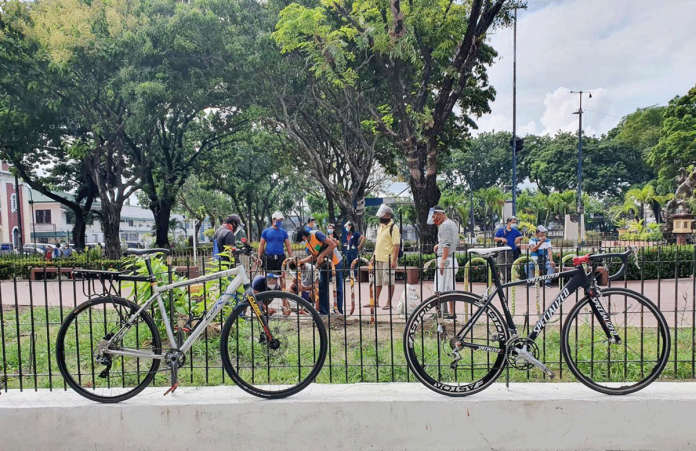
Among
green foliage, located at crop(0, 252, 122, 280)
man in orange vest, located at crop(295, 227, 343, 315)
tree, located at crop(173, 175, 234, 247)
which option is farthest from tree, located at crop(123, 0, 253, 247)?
tree, located at crop(173, 175, 234, 247)

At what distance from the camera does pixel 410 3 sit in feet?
47.4

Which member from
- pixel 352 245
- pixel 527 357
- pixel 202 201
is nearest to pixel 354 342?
pixel 527 357

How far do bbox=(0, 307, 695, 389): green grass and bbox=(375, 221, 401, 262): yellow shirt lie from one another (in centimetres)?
172

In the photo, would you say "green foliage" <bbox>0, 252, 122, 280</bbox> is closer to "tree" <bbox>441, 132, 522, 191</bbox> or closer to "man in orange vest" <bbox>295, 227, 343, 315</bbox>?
"man in orange vest" <bbox>295, 227, 343, 315</bbox>

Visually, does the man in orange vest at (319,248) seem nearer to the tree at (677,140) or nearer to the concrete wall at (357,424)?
the concrete wall at (357,424)

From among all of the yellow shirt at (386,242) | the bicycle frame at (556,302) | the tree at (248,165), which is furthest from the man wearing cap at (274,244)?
the tree at (248,165)

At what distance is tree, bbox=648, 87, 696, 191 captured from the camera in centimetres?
3594

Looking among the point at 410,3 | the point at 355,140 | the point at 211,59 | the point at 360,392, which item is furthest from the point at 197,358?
the point at 355,140

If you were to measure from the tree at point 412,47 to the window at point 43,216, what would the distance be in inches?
2261

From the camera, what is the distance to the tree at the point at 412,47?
46.5 ft

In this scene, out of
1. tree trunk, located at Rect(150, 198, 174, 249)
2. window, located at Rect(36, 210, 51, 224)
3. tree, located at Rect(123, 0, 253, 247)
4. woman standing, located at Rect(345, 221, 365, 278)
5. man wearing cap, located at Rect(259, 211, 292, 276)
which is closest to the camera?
man wearing cap, located at Rect(259, 211, 292, 276)

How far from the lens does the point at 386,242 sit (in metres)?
8.12

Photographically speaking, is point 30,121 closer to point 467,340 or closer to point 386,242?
point 386,242

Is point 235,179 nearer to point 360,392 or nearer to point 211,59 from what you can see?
point 211,59
